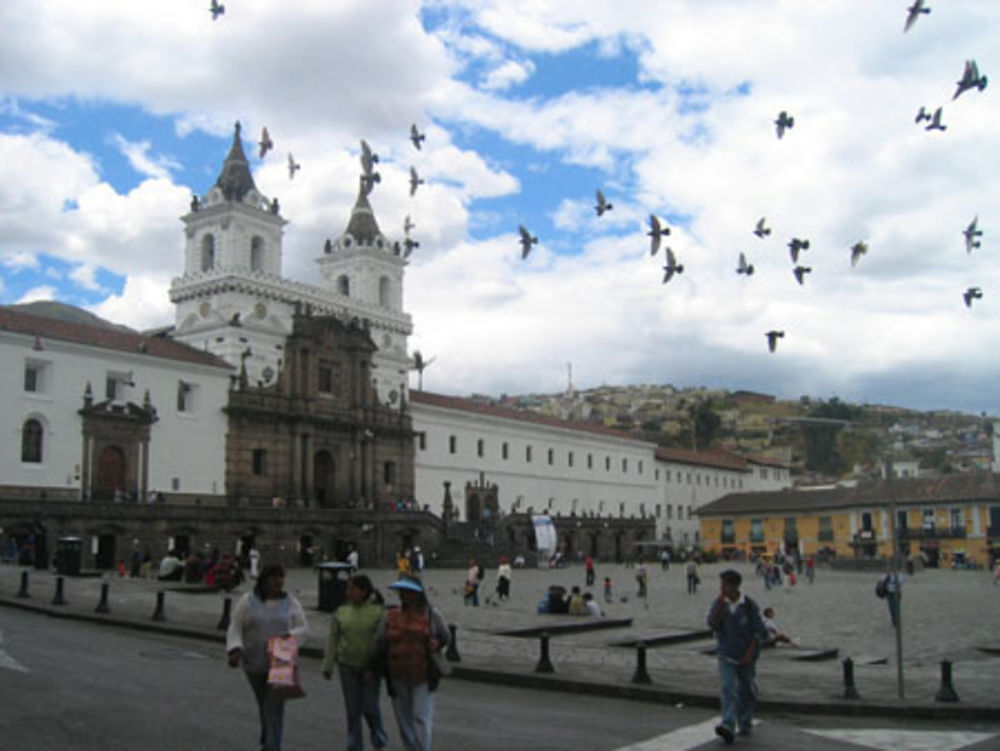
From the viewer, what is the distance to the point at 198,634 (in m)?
16.7

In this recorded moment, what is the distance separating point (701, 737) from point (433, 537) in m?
43.8

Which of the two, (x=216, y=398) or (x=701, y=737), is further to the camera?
(x=216, y=398)

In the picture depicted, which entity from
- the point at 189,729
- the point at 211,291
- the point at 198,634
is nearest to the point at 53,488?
the point at 211,291

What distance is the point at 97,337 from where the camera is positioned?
42938 millimetres

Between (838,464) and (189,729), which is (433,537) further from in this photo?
(838,464)

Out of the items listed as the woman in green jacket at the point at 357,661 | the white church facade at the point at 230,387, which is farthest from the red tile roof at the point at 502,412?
the woman in green jacket at the point at 357,661

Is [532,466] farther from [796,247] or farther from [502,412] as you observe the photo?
[796,247]

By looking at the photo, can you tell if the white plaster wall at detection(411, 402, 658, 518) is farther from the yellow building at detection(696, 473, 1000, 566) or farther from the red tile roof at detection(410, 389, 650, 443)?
the yellow building at detection(696, 473, 1000, 566)

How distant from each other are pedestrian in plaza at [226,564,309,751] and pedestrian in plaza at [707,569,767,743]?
4117 millimetres

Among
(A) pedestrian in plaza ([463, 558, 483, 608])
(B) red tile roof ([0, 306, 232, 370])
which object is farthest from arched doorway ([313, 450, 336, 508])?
(A) pedestrian in plaza ([463, 558, 483, 608])

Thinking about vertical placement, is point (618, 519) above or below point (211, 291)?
below

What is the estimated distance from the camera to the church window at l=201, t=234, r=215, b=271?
52.2 m

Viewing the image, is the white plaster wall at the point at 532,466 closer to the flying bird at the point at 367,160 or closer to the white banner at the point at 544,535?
the white banner at the point at 544,535

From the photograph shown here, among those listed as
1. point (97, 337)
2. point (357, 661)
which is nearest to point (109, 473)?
point (97, 337)
